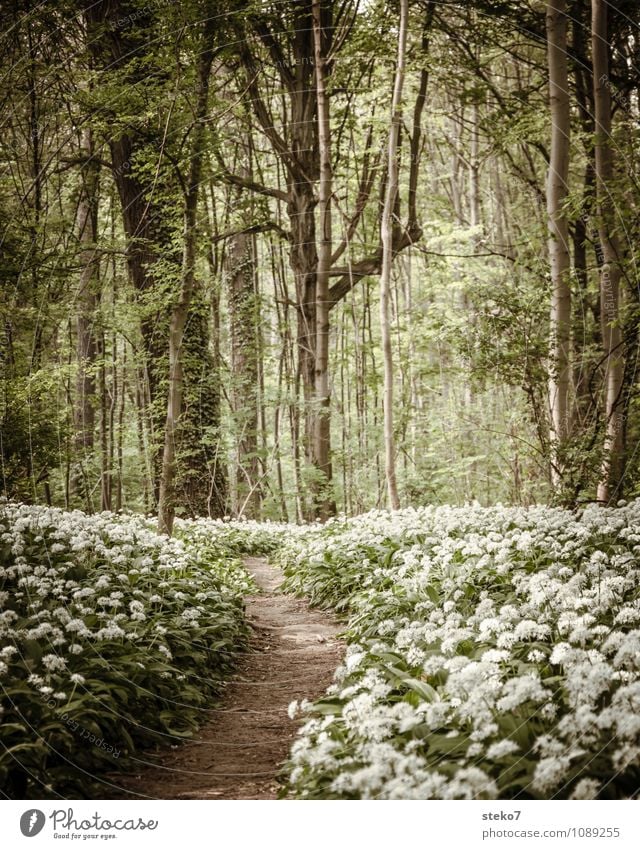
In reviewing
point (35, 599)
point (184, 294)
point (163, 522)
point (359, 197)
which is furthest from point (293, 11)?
point (35, 599)

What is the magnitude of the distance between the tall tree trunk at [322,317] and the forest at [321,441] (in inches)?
3.4

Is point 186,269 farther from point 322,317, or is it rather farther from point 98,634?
point 322,317

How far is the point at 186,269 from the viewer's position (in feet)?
27.8

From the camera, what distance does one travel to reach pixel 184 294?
8.75m

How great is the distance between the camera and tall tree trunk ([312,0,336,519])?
13602mm

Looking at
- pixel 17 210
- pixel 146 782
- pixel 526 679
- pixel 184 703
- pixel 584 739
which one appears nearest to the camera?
pixel 584 739

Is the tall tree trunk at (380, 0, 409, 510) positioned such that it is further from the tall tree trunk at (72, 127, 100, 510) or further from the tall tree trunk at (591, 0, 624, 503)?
the tall tree trunk at (72, 127, 100, 510)

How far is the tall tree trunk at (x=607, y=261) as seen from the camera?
787 centimetres

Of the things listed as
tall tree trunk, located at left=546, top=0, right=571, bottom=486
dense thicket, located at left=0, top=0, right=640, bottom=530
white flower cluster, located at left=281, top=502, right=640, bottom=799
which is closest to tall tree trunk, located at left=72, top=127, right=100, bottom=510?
dense thicket, located at left=0, top=0, right=640, bottom=530

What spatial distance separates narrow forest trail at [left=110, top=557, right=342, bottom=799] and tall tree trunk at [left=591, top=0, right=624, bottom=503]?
401 cm

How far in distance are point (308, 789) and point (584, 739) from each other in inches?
50.4

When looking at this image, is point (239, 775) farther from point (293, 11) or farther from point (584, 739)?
point (293, 11)

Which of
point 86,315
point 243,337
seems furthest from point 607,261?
point 243,337

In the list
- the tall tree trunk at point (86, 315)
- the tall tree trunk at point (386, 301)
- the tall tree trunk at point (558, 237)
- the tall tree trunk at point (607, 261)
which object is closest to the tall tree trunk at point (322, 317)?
the tall tree trunk at point (386, 301)
